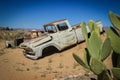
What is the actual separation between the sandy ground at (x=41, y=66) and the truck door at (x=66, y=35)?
356 mm

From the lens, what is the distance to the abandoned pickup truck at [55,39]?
10477 millimetres

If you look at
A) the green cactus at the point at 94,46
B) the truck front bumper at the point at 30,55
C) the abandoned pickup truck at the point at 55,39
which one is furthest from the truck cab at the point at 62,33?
the green cactus at the point at 94,46

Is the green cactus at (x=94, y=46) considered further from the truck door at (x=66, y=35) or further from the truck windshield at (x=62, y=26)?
the truck windshield at (x=62, y=26)

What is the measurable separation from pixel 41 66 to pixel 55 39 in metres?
1.58

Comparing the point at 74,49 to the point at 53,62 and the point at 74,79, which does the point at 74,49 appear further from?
the point at 74,79

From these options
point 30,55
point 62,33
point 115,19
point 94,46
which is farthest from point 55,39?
point 115,19

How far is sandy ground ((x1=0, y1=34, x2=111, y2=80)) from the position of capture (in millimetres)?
8156

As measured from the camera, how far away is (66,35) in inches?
429

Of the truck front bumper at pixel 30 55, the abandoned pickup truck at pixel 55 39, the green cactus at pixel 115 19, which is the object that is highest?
the green cactus at pixel 115 19

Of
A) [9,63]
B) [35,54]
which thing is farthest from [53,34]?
[9,63]

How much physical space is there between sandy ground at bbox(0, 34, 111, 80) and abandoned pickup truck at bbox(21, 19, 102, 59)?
30 centimetres

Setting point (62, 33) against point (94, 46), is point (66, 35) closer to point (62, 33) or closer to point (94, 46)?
point (62, 33)

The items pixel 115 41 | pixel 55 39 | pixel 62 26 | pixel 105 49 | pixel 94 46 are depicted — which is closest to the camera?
pixel 115 41

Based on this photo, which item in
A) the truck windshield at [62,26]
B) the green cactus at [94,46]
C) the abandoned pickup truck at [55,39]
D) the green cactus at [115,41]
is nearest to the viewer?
the green cactus at [115,41]
